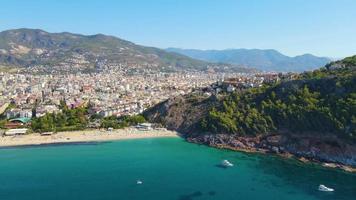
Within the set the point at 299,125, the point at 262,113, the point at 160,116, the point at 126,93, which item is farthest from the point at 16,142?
the point at 126,93

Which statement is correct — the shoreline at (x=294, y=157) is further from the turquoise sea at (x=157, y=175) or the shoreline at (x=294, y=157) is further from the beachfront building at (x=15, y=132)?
the beachfront building at (x=15, y=132)

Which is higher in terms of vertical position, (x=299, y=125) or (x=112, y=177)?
(x=299, y=125)

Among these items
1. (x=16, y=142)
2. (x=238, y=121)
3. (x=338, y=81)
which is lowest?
(x=16, y=142)

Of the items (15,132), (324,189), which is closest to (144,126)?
(15,132)

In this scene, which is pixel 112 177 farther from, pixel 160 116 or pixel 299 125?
pixel 160 116

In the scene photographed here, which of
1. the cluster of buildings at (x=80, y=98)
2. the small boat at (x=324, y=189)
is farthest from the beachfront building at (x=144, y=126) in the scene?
the small boat at (x=324, y=189)
